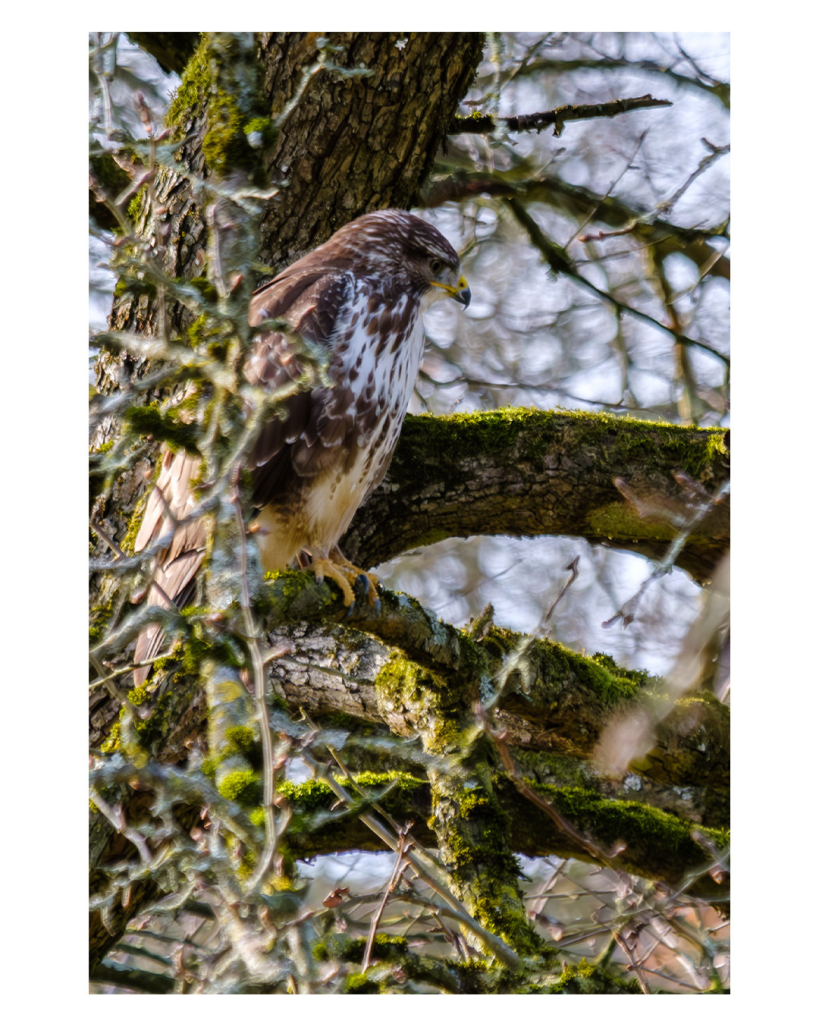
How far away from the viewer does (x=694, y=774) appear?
2.33 metres

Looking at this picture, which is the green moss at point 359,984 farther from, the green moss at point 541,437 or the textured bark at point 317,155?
the green moss at point 541,437

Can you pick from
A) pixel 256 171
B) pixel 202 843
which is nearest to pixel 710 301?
pixel 256 171

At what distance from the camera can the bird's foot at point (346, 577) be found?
6.41 ft

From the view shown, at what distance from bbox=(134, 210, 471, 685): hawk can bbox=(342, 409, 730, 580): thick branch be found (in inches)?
14.6

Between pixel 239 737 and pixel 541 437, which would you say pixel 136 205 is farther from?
pixel 239 737

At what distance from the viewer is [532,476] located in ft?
8.32

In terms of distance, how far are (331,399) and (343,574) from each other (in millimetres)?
378

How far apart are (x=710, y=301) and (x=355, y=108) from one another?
3.48 ft

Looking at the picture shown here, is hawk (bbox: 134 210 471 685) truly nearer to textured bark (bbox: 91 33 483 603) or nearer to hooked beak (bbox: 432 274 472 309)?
hooked beak (bbox: 432 274 472 309)

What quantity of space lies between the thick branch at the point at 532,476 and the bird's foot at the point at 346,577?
462 millimetres

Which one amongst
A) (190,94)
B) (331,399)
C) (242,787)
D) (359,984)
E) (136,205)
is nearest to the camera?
(242,787)

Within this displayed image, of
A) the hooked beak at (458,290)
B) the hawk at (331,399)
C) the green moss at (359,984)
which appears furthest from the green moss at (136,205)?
the green moss at (359,984)

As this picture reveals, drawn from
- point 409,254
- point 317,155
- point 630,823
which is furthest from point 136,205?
point 630,823

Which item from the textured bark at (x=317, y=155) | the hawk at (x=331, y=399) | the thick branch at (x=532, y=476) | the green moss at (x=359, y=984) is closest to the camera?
the green moss at (x=359, y=984)
